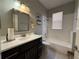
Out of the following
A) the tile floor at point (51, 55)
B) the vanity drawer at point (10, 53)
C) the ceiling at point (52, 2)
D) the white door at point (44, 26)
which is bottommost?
the tile floor at point (51, 55)

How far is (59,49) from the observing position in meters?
2.99

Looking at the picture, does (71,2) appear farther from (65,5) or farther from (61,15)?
(61,15)

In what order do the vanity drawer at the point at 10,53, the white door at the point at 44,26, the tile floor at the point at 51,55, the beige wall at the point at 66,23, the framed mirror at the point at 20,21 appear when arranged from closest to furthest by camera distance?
the vanity drawer at the point at 10,53 → the framed mirror at the point at 20,21 → the tile floor at the point at 51,55 → the beige wall at the point at 66,23 → the white door at the point at 44,26

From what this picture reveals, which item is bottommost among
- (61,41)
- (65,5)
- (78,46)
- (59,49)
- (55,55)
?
(55,55)

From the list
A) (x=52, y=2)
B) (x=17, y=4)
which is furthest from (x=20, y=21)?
(x=52, y=2)

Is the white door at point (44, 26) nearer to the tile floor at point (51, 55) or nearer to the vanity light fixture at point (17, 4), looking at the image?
the tile floor at point (51, 55)

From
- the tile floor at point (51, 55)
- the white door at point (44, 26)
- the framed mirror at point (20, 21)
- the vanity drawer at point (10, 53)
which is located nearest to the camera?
the vanity drawer at point (10, 53)

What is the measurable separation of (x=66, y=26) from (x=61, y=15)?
1.73 feet

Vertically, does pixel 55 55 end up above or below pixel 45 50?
below

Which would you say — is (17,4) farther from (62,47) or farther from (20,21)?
(62,47)

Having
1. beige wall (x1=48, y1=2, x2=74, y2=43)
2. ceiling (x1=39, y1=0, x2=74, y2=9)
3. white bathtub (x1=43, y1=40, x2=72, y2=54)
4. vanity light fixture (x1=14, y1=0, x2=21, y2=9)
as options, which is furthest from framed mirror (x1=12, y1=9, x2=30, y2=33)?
beige wall (x1=48, y1=2, x2=74, y2=43)

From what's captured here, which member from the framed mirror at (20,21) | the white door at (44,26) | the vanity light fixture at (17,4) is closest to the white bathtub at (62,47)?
the white door at (44,26)

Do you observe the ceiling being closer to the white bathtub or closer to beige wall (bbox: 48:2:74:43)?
beige wall (bbox: 48:2:74:43)

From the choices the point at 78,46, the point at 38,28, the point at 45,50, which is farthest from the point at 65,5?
the point at 78,46
